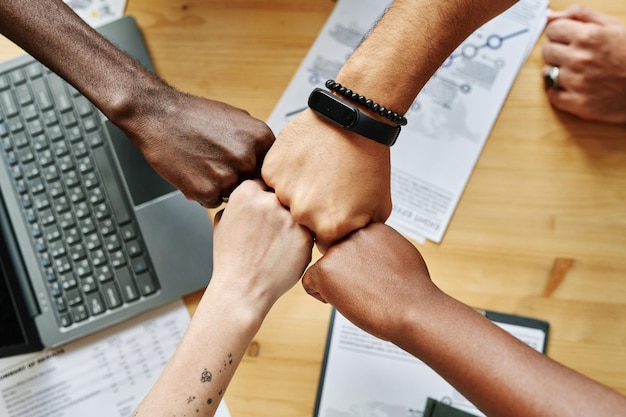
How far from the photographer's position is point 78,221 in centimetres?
87

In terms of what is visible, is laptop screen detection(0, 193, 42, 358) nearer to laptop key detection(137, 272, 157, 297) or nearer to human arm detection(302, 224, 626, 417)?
laptop key detection(137, 272, 157, 297)

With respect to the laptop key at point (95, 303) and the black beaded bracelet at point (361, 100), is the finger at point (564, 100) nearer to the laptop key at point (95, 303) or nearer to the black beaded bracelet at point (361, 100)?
the black beaded bracelet at point (361, 100)

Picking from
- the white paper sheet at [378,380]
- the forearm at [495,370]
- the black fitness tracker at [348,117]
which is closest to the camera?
the forearm at [495,370]

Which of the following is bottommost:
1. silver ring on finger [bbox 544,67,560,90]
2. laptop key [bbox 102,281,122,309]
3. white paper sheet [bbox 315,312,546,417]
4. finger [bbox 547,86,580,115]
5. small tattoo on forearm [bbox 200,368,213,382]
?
white paper sheet [bbox 315,312,546,417]

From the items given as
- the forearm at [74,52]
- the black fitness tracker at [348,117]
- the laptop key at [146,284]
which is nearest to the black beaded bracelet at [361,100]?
the black fitness tracker at [348,117]

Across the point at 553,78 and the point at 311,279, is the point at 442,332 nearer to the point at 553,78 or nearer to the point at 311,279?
the point at 311,279

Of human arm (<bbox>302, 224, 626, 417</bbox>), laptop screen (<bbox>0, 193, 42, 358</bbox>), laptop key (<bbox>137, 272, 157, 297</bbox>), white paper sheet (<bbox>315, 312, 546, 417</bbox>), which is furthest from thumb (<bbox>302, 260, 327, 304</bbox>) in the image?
laptop screen (<bbox>0, 193, 42, 358</bbox>)

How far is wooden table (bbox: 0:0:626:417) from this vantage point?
0.87 meters

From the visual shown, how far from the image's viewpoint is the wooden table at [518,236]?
0.87 metres

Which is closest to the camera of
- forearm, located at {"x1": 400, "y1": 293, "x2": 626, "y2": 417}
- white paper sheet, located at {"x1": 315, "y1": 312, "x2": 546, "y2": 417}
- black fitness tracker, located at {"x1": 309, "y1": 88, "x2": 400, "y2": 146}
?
forearm, located at {"x1": 400, "y1": 293, "x2": 626, "y2": 417}

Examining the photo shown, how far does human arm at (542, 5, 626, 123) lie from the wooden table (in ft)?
0.07

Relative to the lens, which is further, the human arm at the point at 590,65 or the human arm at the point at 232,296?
the human arm at the point at 590,65

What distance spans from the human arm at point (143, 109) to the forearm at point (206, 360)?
16 cm

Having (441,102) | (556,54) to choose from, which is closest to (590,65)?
(556,54)
